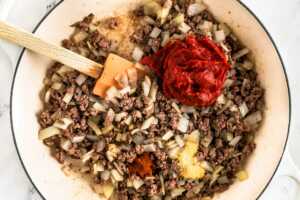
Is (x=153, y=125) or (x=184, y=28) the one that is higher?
(x=184, y=28)

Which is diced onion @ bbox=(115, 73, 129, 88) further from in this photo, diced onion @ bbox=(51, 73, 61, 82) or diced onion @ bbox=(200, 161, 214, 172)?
diced onion @ bbox=(200, 161, 214, 172)

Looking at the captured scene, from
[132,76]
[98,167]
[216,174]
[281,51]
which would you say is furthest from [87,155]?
[281,51]

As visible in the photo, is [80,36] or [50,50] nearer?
[50,50]

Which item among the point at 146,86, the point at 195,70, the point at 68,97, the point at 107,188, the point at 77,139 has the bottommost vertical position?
the point at 107,188

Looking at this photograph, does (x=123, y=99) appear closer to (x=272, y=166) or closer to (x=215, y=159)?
(x=215, y=159)

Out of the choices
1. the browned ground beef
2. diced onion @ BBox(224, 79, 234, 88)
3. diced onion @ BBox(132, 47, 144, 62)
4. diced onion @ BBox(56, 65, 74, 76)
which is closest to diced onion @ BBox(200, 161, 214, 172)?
the browned ground beef

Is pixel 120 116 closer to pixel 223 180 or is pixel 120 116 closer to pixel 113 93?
pixel 113 93

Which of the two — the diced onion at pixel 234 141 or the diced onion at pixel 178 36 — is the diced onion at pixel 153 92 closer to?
the diced onion at pixel 178 36
